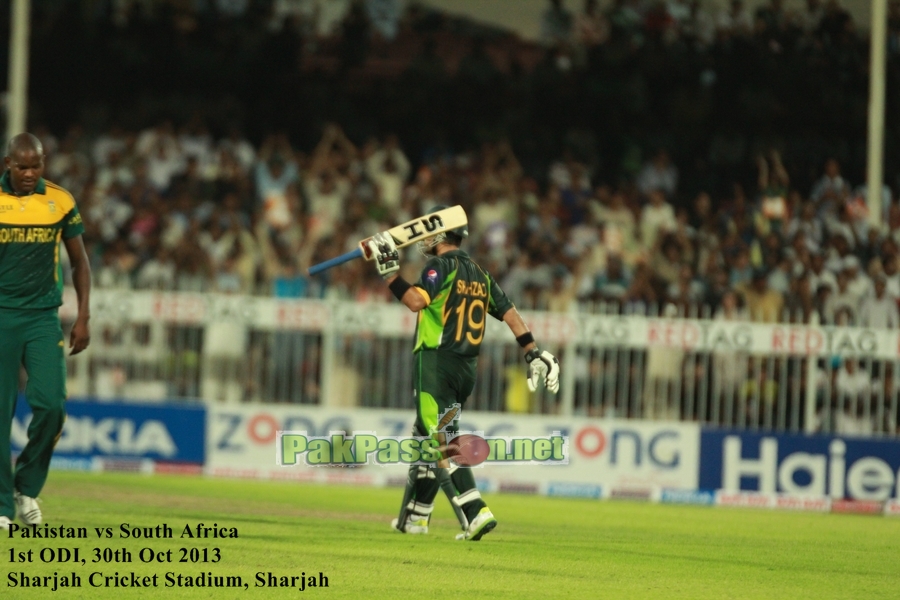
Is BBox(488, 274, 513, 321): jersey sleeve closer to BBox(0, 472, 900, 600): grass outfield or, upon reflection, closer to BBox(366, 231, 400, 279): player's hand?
BBox(366, 231, 400, 279): player's hand

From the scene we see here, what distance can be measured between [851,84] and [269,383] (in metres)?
10.4

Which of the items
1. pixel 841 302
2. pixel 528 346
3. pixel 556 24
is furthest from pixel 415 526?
pixel 556 24

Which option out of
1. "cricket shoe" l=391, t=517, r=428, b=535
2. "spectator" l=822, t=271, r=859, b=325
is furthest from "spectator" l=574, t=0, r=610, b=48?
"cricket shoe" l=391, t=517, r=428, b=535

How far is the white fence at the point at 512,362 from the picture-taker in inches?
668

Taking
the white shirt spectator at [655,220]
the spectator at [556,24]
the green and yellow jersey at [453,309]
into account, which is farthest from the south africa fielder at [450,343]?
the spectator at [556,24]

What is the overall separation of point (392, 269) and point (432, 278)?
15.8 inches

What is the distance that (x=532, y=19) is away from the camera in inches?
971

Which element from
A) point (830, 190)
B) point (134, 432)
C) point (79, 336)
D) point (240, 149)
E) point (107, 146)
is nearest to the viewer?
point (79, 336)

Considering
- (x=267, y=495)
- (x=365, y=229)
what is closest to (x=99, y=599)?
(x=267, y=495)

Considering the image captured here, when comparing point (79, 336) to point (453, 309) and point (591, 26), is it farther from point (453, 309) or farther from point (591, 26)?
point (591, 26)

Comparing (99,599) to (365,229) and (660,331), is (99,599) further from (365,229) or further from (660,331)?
(365,229)

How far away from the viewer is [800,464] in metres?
17.0

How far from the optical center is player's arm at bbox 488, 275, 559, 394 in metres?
10.9

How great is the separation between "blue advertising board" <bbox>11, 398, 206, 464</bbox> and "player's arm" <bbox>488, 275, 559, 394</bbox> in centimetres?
744
